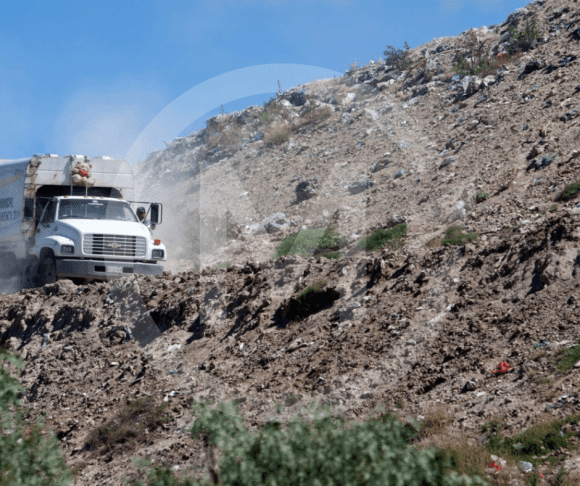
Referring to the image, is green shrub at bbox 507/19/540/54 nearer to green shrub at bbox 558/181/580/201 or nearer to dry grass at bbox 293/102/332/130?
dry grass at bbox 293/102/332/130

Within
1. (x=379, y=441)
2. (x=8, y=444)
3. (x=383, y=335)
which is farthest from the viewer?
(x=383, y=335)

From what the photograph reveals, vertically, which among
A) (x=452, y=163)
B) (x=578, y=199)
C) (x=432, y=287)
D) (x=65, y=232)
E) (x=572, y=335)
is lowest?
(x=572, y=335)

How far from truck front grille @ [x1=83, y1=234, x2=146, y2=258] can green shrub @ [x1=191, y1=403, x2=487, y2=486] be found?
10.9 meters

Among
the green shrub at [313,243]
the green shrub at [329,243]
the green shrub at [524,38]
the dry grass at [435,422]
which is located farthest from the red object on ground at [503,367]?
the green shrub at [524,38]

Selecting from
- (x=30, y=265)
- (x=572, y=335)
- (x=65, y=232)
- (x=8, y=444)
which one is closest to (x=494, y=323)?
(x=572, y=335)

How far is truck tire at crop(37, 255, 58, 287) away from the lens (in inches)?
597

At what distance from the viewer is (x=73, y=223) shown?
15.3 metres

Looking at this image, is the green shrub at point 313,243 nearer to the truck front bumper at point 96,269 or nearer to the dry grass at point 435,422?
the truck front bumper at point 96,269

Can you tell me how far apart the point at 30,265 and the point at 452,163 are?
11003mm

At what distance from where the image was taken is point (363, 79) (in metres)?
30.8

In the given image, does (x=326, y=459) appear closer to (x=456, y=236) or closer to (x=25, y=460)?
(x=25, y=460)

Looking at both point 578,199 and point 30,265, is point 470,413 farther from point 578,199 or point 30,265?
point 30,265

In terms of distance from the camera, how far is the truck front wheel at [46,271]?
1516cm

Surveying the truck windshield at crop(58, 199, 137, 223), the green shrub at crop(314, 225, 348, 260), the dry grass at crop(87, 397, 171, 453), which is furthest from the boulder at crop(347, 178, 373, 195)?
the dry grass at crop(87, 397, 171, 453)
